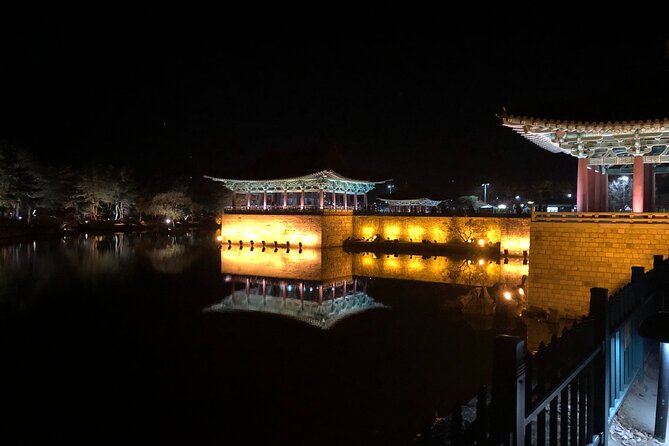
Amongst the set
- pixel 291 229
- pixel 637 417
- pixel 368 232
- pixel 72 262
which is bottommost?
pixel 72 262

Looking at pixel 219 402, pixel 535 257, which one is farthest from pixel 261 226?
pixel 219 402

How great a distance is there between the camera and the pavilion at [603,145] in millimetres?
11109

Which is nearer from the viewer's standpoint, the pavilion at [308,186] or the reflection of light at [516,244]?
the reflection of light at [516,244]

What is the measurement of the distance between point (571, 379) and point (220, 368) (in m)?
7.20

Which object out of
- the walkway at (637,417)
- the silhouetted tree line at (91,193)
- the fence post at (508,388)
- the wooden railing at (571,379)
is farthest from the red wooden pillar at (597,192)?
the silhouetted tree line at (91,193)

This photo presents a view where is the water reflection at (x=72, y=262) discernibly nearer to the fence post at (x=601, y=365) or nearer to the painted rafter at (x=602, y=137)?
the painted rafter at (x=602, y=137)

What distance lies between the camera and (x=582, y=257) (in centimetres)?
1147

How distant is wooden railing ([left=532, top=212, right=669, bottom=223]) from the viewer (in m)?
11.0

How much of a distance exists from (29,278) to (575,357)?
20.4m

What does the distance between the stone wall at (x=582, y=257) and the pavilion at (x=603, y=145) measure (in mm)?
1101

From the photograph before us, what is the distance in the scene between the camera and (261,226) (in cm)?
3512

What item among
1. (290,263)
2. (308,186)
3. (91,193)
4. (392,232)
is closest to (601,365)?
(290,263)

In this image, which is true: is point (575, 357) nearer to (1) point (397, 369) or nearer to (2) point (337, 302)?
(1) point (397, 369)

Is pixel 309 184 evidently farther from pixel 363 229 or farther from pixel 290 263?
pixel 290 263
